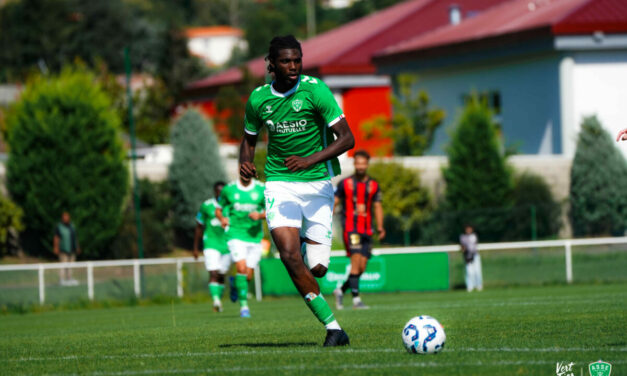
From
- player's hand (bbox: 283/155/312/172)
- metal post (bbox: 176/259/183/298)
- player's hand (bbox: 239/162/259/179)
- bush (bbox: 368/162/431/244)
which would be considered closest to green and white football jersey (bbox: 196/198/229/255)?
metal post (bbox: 176/259/183/298)

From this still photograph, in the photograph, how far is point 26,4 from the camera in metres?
88.1

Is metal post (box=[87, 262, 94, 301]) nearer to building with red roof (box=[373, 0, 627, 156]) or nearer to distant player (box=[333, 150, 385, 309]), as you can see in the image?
distant player (box=[333, 150, 385, 309])

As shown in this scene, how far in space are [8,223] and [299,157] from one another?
28047 millimetres

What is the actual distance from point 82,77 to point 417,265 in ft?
55.5

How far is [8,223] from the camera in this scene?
35.2 meters

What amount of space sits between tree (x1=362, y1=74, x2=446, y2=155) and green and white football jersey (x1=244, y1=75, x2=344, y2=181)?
33229mm

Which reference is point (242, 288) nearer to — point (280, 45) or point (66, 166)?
point (280, 45)

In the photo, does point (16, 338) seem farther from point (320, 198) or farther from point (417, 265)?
point (417, 265)

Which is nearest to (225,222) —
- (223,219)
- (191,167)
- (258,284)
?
(223,219)

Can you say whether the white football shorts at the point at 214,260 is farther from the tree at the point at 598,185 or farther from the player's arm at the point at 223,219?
the tree at the point at 598,185

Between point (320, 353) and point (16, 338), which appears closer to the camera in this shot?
point (320, 353)

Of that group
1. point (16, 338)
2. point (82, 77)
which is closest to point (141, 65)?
point (82, 77)

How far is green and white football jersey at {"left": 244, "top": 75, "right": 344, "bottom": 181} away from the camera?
907cm

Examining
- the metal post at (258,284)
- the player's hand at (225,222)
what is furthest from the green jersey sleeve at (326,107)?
the metal post at (258,284)
